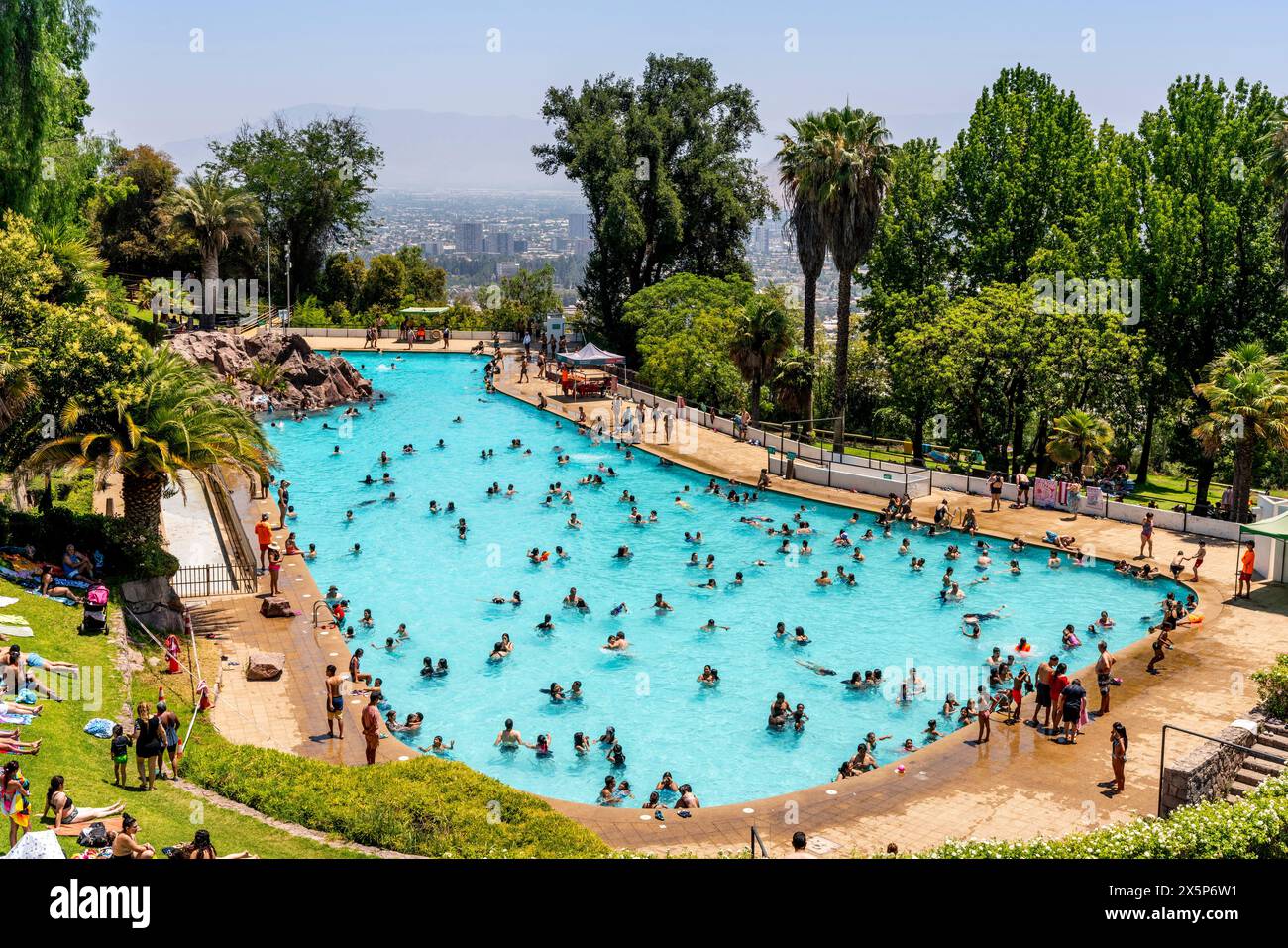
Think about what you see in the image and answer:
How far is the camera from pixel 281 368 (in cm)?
5709

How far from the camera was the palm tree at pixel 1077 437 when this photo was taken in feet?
126

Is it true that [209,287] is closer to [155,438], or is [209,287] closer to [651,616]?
[155,438]

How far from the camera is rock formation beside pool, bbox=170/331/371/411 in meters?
55.8

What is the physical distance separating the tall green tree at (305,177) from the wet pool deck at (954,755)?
52.5 m

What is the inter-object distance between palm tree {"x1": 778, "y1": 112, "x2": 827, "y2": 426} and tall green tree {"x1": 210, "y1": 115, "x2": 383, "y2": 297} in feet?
131

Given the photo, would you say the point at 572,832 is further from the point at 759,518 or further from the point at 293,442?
the point at 293,442

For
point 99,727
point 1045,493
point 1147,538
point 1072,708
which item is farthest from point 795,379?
point 99,727

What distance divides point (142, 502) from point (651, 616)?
13039 millimetres

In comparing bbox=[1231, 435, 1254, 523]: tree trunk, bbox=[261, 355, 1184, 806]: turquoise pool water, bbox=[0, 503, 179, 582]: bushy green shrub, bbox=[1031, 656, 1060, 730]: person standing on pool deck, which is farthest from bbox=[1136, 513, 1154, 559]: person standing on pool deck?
bbox=[0, 503, 179, 582]: bushy green shrub

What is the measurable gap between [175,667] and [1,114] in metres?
18.2

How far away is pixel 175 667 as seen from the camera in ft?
73.9

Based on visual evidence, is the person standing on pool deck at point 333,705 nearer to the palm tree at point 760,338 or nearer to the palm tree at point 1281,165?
the palm tree at point 760,338

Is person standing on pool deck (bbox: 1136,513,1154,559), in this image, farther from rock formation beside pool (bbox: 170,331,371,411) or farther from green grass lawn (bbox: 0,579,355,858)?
rock formation beside pool (bbox: 170,331,371,411)

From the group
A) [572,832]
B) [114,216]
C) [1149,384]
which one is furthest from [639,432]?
[114,216]
